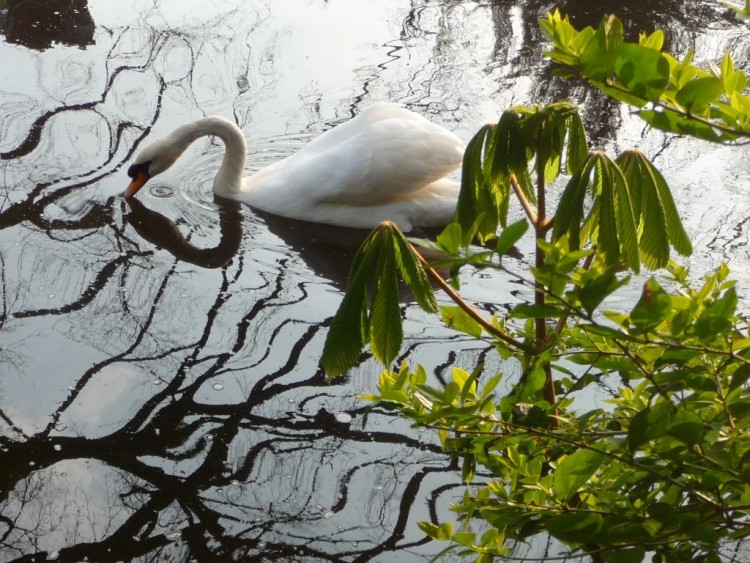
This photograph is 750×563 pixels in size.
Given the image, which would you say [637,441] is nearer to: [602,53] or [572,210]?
[572,210]

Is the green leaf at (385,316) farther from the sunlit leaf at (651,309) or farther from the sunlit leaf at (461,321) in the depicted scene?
the sunlit leaf at (651,309)

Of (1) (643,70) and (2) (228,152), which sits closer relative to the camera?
(1) (643,70)

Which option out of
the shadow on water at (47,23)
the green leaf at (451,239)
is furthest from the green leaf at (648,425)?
the shadow on water at (47,23)

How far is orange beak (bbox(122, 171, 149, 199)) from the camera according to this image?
558cm

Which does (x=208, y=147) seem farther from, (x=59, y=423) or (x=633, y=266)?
(x=633, y=266)

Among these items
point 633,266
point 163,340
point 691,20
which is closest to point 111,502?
point 163,340

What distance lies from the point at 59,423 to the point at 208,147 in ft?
9.69

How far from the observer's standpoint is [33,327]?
430 centimetres

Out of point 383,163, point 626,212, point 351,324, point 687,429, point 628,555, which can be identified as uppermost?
point 626,212

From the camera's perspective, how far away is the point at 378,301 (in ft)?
5.56

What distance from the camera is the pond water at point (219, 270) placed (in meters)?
3.35

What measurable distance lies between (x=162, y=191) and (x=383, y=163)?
4.48 ft

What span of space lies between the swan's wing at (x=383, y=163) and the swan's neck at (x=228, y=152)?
43cm

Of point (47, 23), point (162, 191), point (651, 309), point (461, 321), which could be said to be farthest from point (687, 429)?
point (47, 23)
